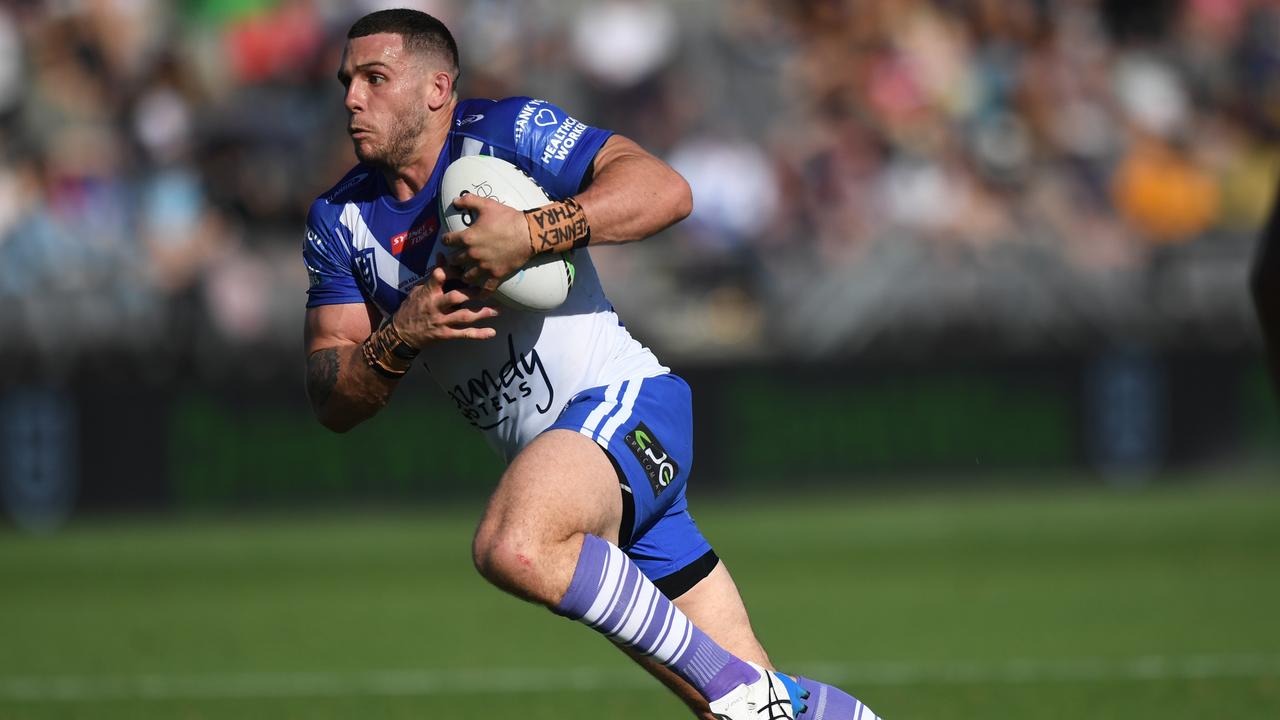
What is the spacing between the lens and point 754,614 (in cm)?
1230

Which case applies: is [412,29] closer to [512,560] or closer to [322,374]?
[322,374]

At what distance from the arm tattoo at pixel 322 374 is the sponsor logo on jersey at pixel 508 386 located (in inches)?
15.9

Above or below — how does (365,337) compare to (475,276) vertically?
above

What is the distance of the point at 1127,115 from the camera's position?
1973 cm

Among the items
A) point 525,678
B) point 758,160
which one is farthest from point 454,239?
point 758,160

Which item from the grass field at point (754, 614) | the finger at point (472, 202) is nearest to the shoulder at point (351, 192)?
the finger at point (472, 202)

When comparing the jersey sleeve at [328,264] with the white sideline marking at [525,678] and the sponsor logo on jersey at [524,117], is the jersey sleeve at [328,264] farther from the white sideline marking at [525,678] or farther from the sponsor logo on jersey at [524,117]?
the white sideline marking at [525,678]

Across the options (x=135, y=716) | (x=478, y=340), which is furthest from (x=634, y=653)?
(x=135, y=716)

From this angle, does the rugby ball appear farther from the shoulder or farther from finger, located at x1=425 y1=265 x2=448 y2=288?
the shoulder

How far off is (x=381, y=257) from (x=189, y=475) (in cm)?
1141

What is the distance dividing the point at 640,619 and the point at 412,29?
207 cm

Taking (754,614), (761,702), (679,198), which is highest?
(754,614)

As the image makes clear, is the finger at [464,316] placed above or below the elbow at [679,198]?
below

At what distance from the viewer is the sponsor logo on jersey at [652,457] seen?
562cm
